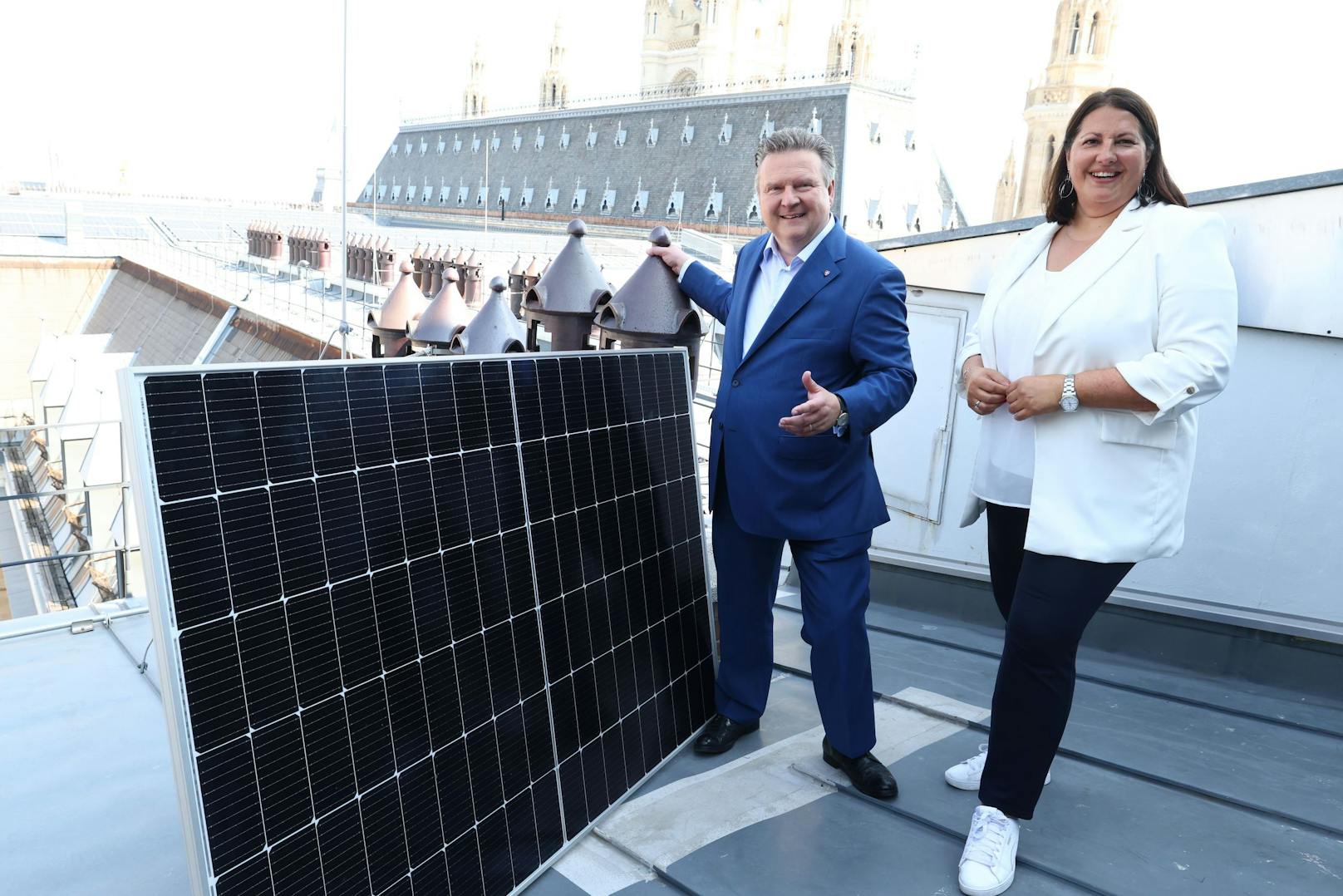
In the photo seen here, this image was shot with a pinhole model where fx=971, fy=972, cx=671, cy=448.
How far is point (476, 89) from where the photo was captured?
9494 cm

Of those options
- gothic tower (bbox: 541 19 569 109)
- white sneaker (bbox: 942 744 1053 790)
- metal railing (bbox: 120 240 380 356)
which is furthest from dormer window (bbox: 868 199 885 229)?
white sneaker (bbox: 942 744 1053 790)

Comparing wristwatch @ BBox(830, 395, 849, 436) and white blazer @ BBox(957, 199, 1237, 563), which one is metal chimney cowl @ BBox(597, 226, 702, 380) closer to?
wristwatch @ BBox(830, 395, 849, 436)

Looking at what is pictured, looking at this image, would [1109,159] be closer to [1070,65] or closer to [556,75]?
[1070,65]

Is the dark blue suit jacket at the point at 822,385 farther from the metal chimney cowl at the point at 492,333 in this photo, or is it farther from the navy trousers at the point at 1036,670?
the metal chimney cowl at the point at 492,333

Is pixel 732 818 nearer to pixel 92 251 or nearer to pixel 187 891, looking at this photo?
pixel 187 891

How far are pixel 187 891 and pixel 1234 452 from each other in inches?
159

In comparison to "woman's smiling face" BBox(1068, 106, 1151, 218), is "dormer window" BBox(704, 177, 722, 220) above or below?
above

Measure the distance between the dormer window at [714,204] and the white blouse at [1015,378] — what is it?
5804cm

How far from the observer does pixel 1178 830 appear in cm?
280

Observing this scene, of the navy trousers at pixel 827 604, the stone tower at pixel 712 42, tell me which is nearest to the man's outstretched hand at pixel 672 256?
the navy trousers at pixel 827 604

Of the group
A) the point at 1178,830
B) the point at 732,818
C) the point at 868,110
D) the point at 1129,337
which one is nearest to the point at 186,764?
the point at 732,818

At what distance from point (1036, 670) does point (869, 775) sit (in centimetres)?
73

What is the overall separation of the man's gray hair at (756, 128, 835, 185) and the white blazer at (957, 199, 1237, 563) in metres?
0.83

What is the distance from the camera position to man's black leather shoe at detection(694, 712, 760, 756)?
3158 millimetres
